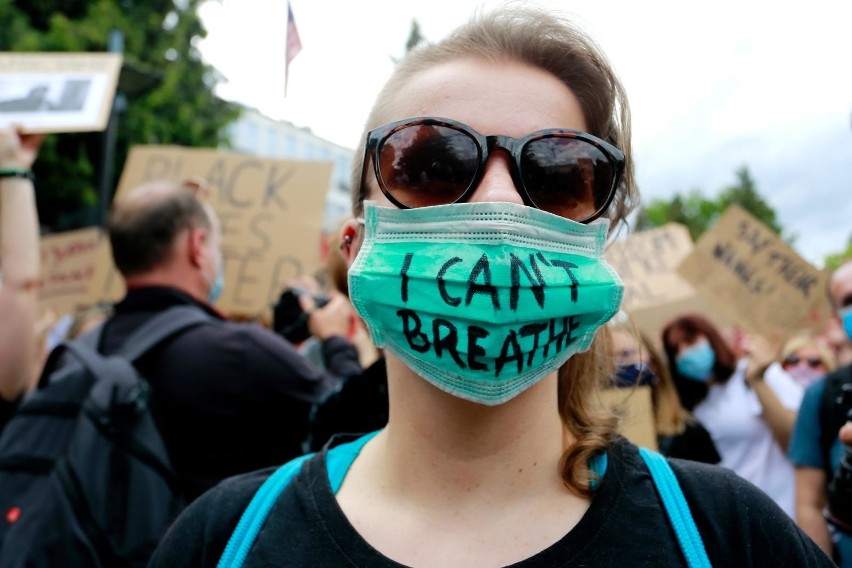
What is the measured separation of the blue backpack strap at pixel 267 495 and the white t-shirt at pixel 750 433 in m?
2.91

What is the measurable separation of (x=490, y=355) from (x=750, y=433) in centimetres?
333

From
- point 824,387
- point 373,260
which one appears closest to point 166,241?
→ point 373,260

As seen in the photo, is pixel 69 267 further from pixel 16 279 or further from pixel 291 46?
pixel 291 46

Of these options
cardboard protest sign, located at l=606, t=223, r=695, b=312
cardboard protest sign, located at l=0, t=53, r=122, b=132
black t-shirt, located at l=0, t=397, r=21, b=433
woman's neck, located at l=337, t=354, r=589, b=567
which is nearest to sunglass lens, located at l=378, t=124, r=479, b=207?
woman's neck, located at l=337, t=354, r=589, b=567

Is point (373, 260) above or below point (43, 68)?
above

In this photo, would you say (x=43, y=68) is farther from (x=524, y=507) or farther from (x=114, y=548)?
(x=524, y=507)

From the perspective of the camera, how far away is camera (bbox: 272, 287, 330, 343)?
11.5 feet

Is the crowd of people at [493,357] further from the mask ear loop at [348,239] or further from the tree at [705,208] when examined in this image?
the tree at [705,208]

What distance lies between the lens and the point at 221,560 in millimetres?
1247

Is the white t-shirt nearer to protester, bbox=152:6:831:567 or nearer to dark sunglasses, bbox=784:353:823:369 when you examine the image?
dark sunglasses, bbox=784:353:823:369

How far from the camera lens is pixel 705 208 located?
223 ft

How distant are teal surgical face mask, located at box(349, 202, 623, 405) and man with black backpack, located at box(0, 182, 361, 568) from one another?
1.14m

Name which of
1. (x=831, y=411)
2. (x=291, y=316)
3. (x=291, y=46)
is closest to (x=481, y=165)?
(x=291, y=46)

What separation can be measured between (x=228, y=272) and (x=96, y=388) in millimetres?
2094
